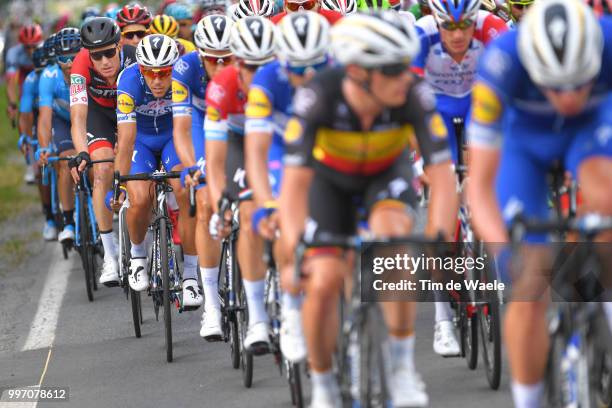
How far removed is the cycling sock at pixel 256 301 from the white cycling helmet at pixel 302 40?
1.49 metres

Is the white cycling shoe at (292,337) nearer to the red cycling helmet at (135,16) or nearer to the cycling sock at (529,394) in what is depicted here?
the cycling sock at (529,394)

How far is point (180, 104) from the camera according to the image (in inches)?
400

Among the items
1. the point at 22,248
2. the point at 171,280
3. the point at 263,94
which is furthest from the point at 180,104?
the point at 22,248

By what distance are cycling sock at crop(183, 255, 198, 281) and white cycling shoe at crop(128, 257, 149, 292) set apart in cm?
37

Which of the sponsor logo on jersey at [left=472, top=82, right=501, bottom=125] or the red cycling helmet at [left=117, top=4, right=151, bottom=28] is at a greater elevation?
the red cycling helmet at [left=117, top=4, right=151, bottom=28]

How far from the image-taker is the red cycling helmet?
46.9ft

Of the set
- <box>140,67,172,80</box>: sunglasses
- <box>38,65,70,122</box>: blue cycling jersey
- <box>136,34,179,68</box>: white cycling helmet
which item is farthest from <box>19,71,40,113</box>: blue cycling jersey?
<box>136,34,179,68</box>: white cycling helmet

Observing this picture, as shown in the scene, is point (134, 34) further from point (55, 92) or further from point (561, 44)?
point (561, 44)

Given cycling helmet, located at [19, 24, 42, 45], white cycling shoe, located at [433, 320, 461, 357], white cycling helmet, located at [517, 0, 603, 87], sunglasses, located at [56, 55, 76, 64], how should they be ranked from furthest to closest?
cycling helmet, located at [19, 24, 42, 45], sunglasses, located at [56, 55, 76, 64], white cycling shoe, located at [433, 320, 461, 357], white cycling helmet, located at [517, 0, 603, 87]

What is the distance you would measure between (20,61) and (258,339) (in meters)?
13.7

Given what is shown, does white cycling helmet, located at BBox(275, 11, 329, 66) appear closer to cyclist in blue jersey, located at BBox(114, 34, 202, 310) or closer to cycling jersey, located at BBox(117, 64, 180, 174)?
cyclist in blue jersey, located at BBox(114, 34, 202, 310)

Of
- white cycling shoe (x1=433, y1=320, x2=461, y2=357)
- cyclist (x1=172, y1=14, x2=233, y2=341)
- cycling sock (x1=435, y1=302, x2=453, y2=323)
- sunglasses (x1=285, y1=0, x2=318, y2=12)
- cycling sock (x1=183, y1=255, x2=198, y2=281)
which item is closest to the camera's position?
white cycling shoe (x1=433, y1=320, x2=461, y2=357)

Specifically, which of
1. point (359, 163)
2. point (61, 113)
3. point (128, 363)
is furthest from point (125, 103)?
point (359, 163)

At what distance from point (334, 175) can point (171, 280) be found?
13.6ft
